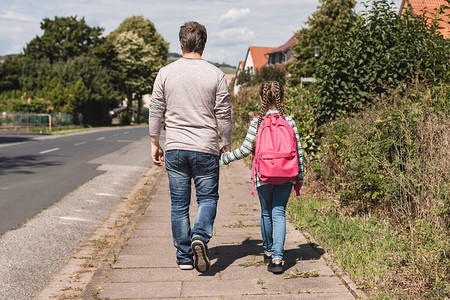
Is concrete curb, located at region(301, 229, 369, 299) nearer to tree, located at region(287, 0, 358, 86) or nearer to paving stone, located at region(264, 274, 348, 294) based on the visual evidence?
paving stone, located at region(264, 274, 348, 294)

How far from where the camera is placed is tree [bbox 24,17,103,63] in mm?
58656

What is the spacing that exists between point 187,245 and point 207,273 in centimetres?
30

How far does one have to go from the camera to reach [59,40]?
59.5 metres

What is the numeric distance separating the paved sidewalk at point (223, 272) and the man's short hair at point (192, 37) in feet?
6.33

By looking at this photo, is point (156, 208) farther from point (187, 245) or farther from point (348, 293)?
point (348, 293)

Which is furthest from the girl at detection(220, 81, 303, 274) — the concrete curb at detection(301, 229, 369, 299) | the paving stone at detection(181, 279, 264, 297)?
the concrete curb at detection(301, 229, 369, 299)

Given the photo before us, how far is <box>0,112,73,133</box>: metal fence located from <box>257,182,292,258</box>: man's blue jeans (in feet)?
117

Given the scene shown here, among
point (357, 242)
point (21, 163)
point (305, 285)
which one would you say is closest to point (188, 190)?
point (305, 285)

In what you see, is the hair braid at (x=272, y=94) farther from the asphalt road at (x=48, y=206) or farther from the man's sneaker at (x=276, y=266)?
the asphalt road at (x=48, y=206)

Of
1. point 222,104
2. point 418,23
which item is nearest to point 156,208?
point 222,104

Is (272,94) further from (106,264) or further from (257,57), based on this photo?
(257,57)

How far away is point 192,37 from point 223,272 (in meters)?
2.03

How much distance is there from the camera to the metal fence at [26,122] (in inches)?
1436

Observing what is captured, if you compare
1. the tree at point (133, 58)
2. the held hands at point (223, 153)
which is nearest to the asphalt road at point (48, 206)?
the held hands at point (223, 153)
